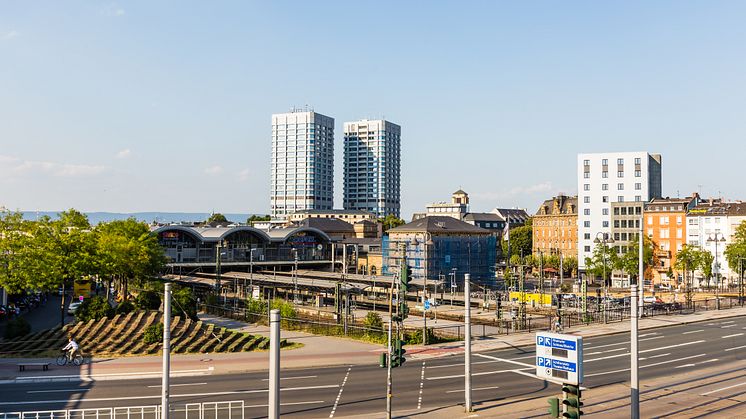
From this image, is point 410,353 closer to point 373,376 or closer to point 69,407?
point 373,376

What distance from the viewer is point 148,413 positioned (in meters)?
27.6

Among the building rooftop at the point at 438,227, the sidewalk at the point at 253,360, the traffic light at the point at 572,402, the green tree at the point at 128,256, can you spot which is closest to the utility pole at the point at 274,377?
the traffic light at the point at 572,402

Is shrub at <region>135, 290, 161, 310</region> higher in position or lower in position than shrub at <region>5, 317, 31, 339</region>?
higher

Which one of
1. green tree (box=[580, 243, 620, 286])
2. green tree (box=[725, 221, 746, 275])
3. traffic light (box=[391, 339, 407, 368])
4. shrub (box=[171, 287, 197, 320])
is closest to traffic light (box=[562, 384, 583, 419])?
traffic light (box=[391, 339, 407, 368])

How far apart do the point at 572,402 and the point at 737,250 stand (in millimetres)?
95219

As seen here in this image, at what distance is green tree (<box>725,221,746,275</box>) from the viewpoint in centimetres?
9612

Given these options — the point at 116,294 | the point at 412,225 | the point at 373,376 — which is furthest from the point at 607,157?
the point at 373,376

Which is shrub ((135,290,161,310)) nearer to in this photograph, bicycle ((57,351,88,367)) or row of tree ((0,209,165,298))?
row of tree ((0,209,165,298))

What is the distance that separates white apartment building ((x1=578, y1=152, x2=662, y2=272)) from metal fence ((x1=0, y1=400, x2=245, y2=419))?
345 ft

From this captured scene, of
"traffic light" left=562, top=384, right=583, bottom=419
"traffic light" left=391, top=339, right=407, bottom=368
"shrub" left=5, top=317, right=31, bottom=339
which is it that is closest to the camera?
"traffic light" left=562, top=384, right=583, bottom=419

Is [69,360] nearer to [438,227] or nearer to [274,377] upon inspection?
[274,377]

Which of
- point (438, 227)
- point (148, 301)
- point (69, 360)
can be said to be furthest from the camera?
point (438, 227)

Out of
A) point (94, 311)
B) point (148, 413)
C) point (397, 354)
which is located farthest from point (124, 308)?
point (397, 354)

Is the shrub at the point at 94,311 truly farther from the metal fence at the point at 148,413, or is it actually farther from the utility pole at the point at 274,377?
the utility pole at the point at 274,377
